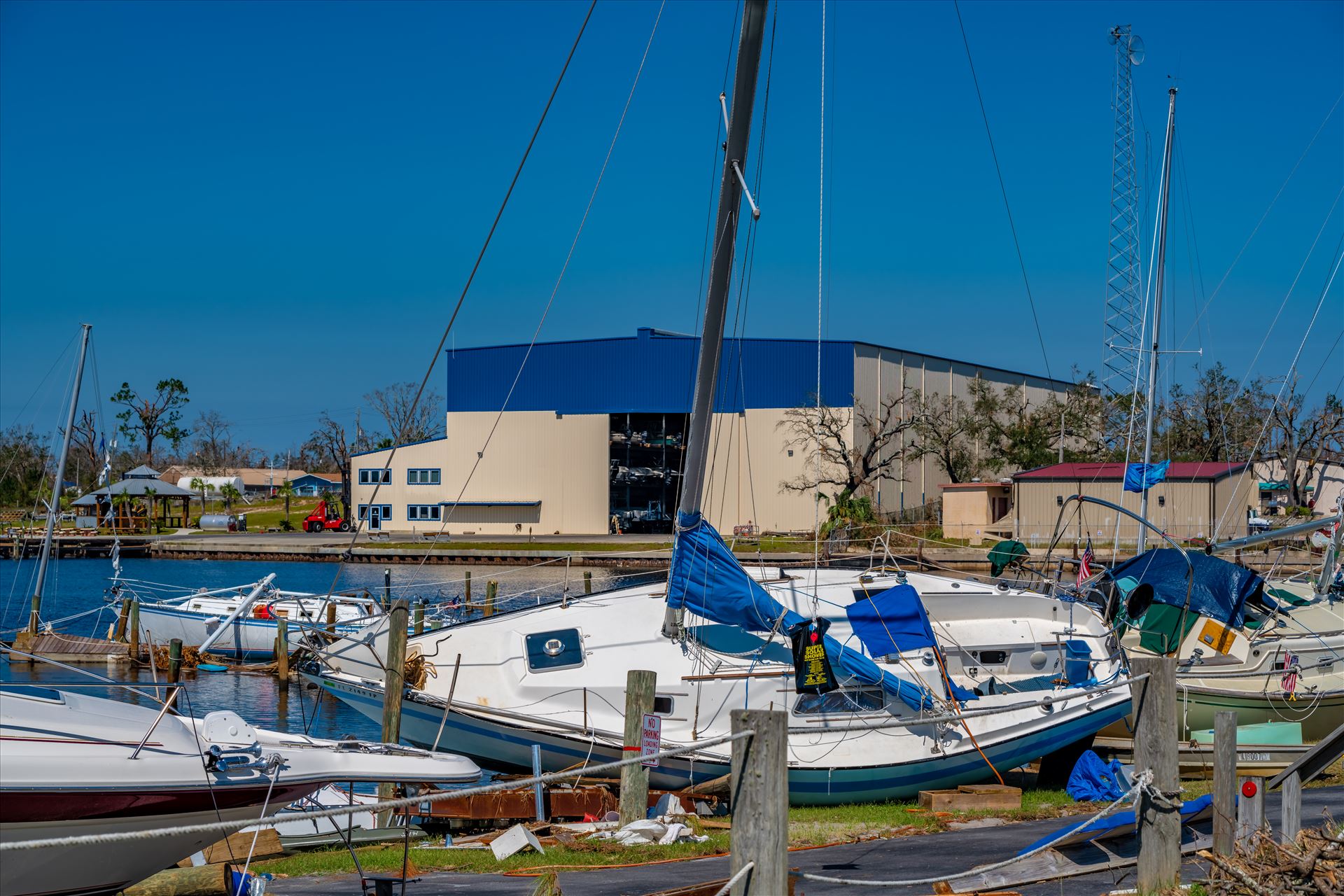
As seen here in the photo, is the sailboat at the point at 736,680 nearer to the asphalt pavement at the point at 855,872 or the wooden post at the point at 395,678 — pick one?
the wooden post at the point at 395,678

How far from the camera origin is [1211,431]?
227ft

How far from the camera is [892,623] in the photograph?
621 inches

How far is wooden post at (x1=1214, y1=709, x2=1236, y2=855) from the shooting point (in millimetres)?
8375

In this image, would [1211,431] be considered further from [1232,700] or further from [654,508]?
[1232,700]

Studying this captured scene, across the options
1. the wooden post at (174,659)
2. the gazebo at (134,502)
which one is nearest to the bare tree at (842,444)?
the wooden post at (174,659)

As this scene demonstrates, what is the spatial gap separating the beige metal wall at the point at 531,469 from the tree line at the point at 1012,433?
39.8 feet

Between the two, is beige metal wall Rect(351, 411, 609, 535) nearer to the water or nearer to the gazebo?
the water

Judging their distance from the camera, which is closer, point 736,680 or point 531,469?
point 736,680

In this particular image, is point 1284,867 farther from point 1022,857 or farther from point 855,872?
point 855,872

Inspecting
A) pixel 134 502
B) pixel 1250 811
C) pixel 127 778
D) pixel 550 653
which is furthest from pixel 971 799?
pixel 134 502

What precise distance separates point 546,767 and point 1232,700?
35.2 feet

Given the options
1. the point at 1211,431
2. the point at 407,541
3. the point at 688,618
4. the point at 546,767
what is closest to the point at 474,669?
the point at 546,767

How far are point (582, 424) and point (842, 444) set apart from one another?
16.3 metres

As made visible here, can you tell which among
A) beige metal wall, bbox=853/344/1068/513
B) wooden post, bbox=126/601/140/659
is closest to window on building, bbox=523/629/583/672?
wooden post, bbox=126/601/140/659
